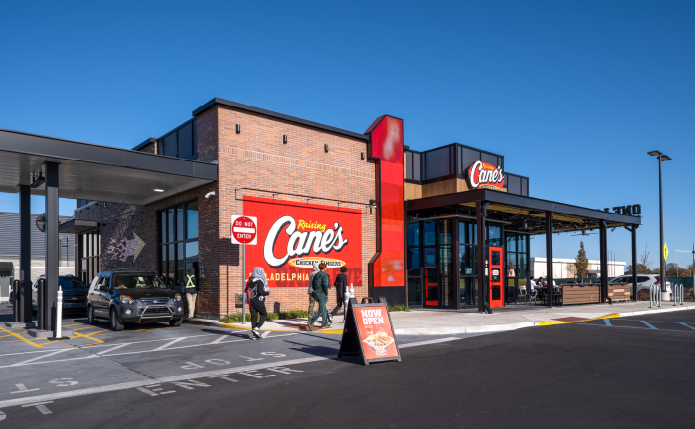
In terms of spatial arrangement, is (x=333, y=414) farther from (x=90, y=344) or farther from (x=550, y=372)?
(x=90, y=344)

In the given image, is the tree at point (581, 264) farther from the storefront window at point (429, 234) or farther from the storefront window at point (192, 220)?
the storefront window at point (192, 220)

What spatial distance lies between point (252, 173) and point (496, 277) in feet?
37.8

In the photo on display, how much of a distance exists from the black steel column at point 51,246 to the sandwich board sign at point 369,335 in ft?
25.1

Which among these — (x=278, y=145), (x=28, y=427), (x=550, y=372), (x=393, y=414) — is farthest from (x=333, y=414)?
(x=278, y=145)

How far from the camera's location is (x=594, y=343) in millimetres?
11562

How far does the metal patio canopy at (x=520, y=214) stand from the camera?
18.7 meters

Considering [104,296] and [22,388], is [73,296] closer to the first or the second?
[104,296]

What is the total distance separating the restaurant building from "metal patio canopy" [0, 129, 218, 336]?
68 millimetres

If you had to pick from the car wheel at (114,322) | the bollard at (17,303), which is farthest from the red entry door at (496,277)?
the bollard at (17,303)

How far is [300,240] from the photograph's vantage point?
1828 cm

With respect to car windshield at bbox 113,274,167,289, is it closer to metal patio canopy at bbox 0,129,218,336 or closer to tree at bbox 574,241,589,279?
metal patio canopy at bbox 0,129,218,336

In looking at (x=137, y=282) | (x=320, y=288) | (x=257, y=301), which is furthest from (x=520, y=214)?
(x=137, y=282)

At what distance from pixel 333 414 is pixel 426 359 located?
13.6ft

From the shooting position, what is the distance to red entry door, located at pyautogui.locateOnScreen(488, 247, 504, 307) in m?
22.5
